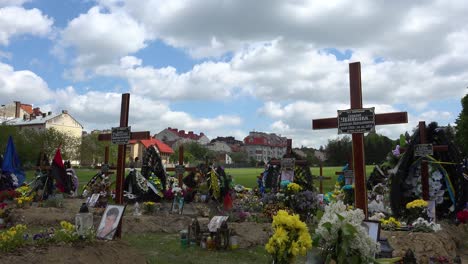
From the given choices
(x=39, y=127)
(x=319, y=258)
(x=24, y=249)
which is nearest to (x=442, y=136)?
(x=319, y=258)

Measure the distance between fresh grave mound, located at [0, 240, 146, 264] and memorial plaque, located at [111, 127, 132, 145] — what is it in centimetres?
274

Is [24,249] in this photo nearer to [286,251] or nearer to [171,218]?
[286,251]

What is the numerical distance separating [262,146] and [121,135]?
462 feet

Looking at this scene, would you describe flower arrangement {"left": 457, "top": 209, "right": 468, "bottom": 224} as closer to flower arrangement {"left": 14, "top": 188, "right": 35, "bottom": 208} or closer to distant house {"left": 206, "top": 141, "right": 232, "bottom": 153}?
flower arrangement {"left": 14, "top": 188, "right": 35, "bottom": 208}

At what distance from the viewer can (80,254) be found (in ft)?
21.7

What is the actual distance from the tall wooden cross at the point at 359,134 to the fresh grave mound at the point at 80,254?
12.8 feet

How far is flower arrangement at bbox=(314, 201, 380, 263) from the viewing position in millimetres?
3807

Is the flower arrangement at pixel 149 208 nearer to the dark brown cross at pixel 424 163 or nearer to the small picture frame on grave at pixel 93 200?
the small picture frame on grave at pixel 93 200

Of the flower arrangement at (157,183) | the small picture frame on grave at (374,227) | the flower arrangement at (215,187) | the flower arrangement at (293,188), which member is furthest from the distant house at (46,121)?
the small picture frame on grave at (374,227)

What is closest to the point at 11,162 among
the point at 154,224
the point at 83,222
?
the point at 154,224

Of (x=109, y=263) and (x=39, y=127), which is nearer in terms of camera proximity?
(x=109, y=263)

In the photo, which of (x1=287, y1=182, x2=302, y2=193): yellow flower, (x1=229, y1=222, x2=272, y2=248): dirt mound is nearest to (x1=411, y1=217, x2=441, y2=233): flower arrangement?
(x1=229, y1=222, x2=272, y2=248): dirt mound

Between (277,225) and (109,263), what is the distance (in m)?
3.70

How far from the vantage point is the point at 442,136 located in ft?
40.0
